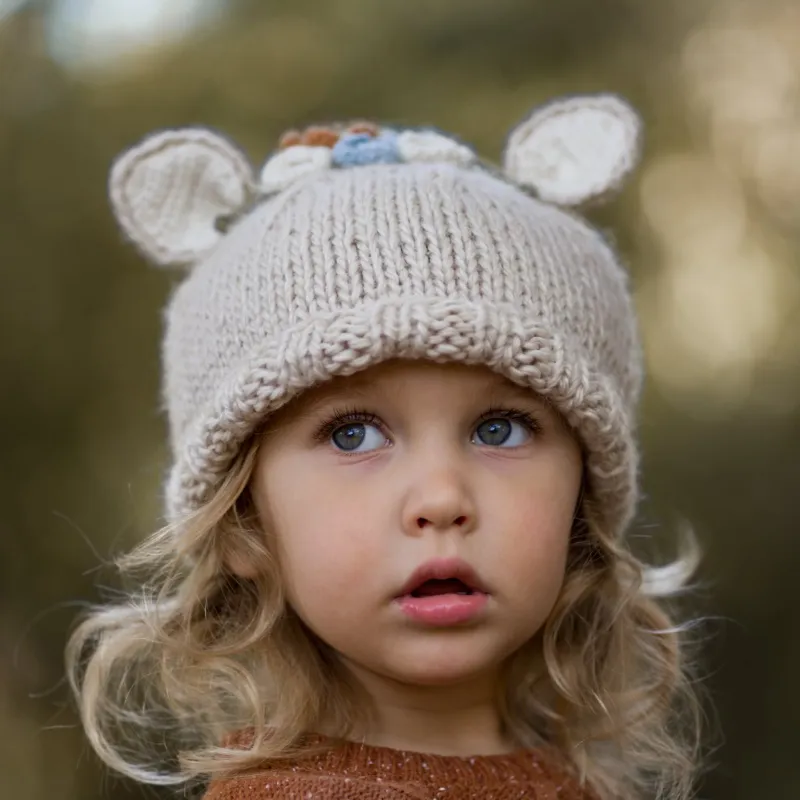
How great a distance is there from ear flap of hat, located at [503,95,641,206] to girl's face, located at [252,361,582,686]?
0.33 meters

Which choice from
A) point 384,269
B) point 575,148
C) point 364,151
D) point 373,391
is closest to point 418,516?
point 373,391

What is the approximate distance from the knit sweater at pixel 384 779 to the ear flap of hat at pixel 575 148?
613 millimetres

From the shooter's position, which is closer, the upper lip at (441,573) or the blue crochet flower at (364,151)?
the upper lip at (441,573)

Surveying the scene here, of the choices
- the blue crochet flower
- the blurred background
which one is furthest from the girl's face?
the blurred background

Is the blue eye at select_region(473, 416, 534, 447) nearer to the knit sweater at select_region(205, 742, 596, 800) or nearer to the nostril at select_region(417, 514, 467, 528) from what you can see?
the nostril at select_region(417, 514, 467, 528)

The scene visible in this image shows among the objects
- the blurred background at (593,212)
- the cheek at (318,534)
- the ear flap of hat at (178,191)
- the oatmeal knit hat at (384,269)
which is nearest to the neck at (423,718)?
Result: the cheek at (318,534)

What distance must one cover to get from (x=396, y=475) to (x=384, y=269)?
0.19 metres

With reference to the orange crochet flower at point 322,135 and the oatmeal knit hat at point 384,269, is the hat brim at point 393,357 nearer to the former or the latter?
the oatmeal knit hat at point 384,269

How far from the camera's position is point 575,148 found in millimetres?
1246

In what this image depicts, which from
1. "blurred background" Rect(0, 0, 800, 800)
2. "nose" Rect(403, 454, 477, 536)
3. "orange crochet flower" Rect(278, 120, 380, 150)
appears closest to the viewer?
"nose" Rect(403, 454, 477, 536)

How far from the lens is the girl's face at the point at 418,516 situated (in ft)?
3.06

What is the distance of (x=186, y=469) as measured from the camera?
1.05 m

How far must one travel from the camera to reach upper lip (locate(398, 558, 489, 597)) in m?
0.92

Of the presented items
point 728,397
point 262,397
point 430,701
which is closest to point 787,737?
point 728,397
